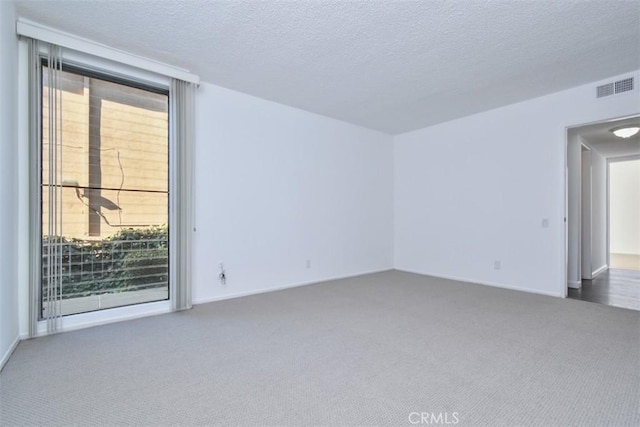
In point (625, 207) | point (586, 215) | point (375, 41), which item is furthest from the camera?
point (625, 207)

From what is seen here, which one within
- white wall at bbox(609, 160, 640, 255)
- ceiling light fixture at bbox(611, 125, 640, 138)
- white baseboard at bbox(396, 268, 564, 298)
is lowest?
white baseboard at bbox(396, 268, 564, 298)

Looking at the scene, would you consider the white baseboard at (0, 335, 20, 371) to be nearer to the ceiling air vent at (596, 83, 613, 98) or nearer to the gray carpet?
the gray carpet

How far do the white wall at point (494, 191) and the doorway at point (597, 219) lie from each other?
45cm

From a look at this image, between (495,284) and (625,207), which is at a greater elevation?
(625,207)

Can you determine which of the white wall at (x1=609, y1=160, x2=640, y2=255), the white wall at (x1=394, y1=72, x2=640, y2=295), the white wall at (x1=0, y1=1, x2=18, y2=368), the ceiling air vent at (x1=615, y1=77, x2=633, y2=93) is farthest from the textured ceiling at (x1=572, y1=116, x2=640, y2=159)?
the white wall at (x1=0, y1=1, x2=18, y2=368)

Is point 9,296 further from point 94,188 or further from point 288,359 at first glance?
point 288,359

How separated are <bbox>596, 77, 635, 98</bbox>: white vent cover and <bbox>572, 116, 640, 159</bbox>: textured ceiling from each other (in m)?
0.76

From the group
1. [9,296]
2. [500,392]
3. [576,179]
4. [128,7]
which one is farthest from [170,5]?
[576,179]

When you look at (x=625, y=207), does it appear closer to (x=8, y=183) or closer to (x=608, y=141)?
(x=608, y=141)

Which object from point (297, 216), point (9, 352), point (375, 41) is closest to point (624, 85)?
point (375, 41)

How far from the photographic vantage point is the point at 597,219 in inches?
Result: 250

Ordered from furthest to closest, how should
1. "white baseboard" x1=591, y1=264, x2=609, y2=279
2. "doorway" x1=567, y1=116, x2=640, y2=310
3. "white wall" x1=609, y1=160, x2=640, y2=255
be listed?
1. "white wall" x1=609, y1=160, x2=640, y2=255
2. "white baseboard" x1=591, y1=264, x2=609, y2=279
3. "doorway" x1=567, y1=116, x2=640, y2=310

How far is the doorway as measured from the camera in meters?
4.47

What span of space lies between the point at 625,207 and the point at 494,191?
694 cm
